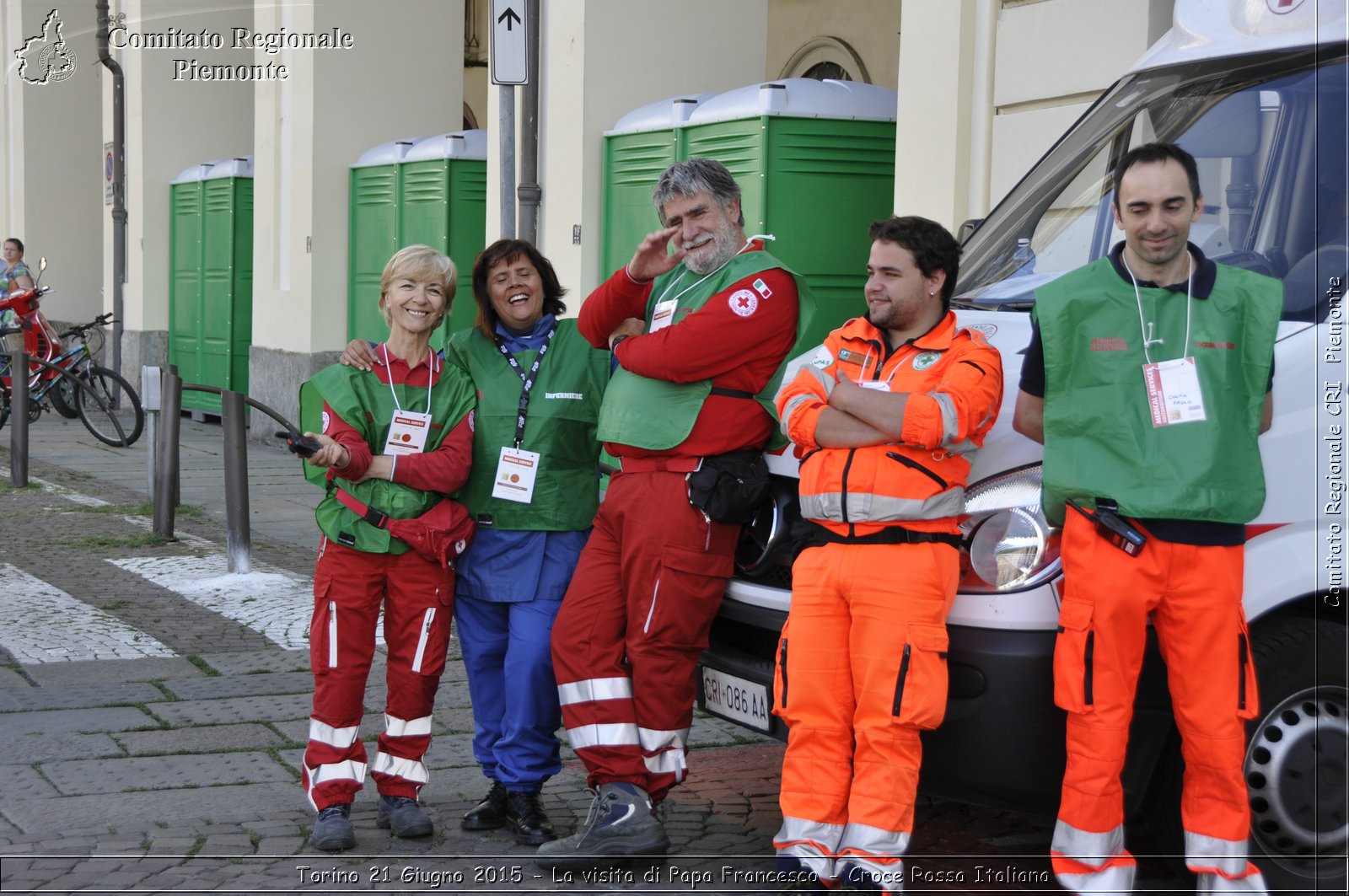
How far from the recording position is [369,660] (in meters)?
4.60

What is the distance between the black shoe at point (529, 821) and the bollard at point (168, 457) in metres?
5.81

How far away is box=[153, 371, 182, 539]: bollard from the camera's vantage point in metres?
9.70

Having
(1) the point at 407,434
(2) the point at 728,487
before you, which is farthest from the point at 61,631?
(2) the point at 728,487

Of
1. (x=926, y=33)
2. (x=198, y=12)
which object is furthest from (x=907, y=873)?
(x=198, y=12)

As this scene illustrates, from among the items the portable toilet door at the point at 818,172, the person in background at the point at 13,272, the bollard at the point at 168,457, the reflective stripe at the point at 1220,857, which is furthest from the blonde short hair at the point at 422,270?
the person in background at the point at 13,272

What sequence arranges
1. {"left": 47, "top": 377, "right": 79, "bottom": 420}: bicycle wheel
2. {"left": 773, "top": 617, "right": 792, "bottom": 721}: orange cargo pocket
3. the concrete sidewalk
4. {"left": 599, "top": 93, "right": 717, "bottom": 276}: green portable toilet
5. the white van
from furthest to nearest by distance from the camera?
{"left": 47, "top": 377, "right": 79, "bottom": 420}: bicycle wheel
{"left": 599, "top": 93, "right": 717, "bottom": 276}: green portable toilet
the concrete sidewalk
{"left": 773, "top": 617, "right": 792, "bottom": 721}: orange cargo pocket
the white van

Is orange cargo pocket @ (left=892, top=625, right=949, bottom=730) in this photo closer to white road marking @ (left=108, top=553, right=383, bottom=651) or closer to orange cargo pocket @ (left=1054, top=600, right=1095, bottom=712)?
orange cargo pocket @ (left=1054, top=600, right=1095, bottom=712)

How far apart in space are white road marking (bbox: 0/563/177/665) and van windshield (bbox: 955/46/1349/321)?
13.4 ft

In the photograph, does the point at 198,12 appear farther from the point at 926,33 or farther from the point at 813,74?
the point at 926,33

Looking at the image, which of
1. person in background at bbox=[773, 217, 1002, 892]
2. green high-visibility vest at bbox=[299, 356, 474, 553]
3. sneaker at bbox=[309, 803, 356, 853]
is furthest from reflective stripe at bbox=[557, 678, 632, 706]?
sneaker at bbox=[309, 803, 356, 853]

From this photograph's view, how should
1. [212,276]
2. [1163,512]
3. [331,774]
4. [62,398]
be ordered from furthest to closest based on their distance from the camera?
[212,276], [62,398], [331,774], [1163,512]

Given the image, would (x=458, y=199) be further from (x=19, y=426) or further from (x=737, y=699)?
(x=737, y=699)

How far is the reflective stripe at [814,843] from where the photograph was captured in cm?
386

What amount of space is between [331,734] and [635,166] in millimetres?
7171
